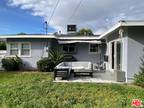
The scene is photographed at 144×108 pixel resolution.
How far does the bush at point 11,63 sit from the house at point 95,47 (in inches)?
30.0

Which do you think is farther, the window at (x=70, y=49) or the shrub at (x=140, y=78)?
the window at (x=70, y=49)

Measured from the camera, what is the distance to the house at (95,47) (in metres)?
13.1

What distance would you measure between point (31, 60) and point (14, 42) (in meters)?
2.30

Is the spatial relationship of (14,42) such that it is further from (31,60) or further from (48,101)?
(48,101)

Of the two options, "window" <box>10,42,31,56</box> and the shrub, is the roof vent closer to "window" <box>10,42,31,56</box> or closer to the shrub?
"window" <box>10,42,31,56</box>

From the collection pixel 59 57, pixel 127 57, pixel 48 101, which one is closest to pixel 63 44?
pixel 59 57

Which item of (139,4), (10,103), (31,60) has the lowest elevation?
(10,103)

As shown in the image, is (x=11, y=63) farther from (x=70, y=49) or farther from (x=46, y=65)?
(x=70, y=49)

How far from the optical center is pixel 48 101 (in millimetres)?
8281

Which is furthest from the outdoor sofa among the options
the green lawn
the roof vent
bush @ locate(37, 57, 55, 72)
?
the roof vent

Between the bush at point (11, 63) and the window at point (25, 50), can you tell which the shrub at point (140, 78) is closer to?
the bush at point (11, 63)

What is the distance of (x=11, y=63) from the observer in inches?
798

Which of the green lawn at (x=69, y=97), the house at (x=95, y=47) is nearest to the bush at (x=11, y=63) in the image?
the house at (x=95, y=47)

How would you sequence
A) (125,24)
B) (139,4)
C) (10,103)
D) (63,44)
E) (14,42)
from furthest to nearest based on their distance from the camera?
(63,44)
(14,42)
(139,4)
(125,24)
(10,103)
